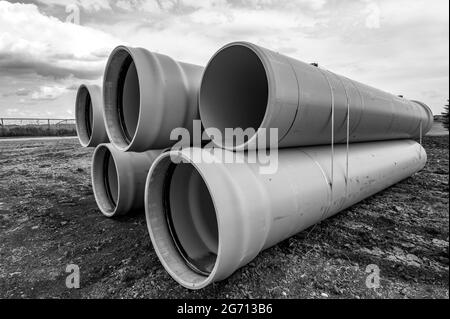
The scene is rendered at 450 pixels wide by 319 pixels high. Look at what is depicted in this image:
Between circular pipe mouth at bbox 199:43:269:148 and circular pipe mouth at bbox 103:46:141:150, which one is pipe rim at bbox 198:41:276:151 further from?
circular pipe mouth at bbox 103:46:141:150

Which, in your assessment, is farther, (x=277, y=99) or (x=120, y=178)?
(x=120, y=178)

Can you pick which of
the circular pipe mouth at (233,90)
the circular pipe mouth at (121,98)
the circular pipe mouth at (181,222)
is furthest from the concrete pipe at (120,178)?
the circular pipe mouth at (233,90)

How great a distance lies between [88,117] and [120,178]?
1571 millimetres

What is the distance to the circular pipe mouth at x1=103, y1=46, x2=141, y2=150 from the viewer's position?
8.46 ft

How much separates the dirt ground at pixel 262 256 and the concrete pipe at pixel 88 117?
981mm

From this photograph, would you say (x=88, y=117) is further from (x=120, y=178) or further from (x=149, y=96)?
(x=149, y=96)

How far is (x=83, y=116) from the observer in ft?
13.5

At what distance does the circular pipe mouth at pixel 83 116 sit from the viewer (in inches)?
159

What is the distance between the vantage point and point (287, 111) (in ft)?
6.57
